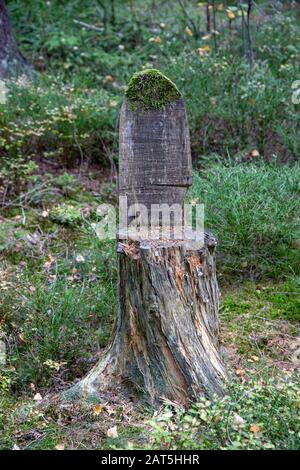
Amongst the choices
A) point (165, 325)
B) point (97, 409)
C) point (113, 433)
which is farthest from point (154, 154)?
point (113, 433)

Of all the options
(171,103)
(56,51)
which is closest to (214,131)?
(171,103)

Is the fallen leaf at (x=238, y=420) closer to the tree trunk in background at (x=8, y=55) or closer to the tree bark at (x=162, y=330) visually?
the tree bark at (x=162, y=330)

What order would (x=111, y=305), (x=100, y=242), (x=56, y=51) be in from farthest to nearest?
(x=56, y=51)
(x=100, y=242)
(x=111, y=305)

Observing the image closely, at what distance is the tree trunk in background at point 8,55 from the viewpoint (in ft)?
25.8

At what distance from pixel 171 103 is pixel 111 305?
5.01 ft

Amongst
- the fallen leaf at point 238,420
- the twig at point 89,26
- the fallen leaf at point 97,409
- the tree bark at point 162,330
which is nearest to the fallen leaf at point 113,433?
the fallen leaf at point 97,409

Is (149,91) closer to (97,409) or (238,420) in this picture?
(97,409)

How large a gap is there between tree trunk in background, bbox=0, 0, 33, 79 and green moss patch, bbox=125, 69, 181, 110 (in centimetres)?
396

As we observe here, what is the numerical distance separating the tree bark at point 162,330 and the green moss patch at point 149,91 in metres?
0.99

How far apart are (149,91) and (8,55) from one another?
14.0 ft

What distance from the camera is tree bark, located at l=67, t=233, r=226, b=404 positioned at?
3.71 metres

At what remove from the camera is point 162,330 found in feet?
12.2
